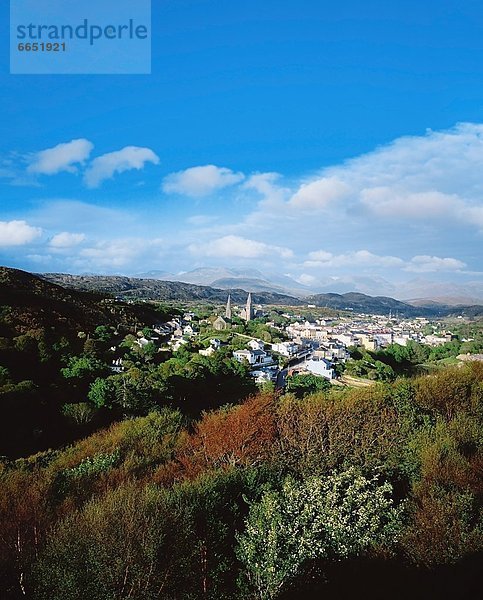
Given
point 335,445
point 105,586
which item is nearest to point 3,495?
point 105,586

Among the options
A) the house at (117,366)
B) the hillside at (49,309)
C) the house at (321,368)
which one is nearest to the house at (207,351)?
the house at (117,366)

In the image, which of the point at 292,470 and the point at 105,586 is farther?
the point at 292,470

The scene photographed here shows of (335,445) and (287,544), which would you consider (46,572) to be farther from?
(335,445)

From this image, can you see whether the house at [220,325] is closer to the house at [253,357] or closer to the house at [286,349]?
the house at [286,349]

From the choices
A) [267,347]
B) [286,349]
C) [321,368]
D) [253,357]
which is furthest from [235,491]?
[267,347]

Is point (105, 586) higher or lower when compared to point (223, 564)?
higher

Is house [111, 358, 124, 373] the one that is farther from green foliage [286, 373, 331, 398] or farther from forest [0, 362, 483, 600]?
forest [0, 362, 483, 600]
